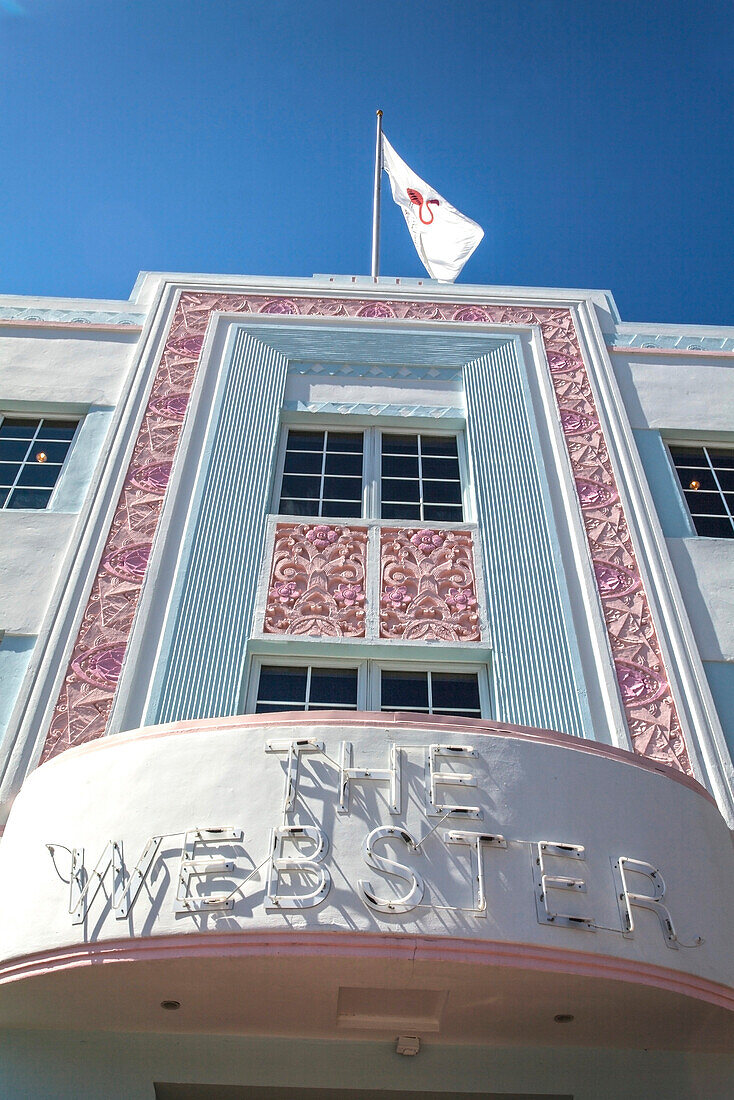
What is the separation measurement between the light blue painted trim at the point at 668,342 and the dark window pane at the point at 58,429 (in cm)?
642

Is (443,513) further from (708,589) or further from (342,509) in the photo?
(708,589)

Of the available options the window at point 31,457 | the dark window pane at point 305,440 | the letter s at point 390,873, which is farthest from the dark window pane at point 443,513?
the letter s at point 390,873

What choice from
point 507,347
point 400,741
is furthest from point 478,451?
point 400,741

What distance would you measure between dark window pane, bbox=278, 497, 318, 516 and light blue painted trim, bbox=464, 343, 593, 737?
5.51ft

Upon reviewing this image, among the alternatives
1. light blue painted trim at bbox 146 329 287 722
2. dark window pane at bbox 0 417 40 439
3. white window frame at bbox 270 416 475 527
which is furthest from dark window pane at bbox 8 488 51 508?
white window frame at bbox 270 416 475 527

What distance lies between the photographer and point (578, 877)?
5.45 m

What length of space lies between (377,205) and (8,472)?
6.89m

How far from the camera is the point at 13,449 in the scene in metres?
10.4

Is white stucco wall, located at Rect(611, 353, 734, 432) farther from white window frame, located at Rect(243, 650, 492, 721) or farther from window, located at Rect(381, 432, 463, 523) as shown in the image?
white window frame, located at Rect(243, 650, 492, 721)

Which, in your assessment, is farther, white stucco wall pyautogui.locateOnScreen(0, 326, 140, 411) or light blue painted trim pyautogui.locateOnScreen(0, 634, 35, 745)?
white stucco wall pyautogui.locateOnScreen(0, 326, 140, 411)

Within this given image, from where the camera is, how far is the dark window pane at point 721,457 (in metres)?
10.8

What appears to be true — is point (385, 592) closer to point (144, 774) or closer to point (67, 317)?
point (144, 774)

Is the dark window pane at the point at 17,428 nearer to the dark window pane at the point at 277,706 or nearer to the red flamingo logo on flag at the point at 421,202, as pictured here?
the dark window pane at the point at 277,706

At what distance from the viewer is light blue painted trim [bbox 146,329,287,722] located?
314 inches
